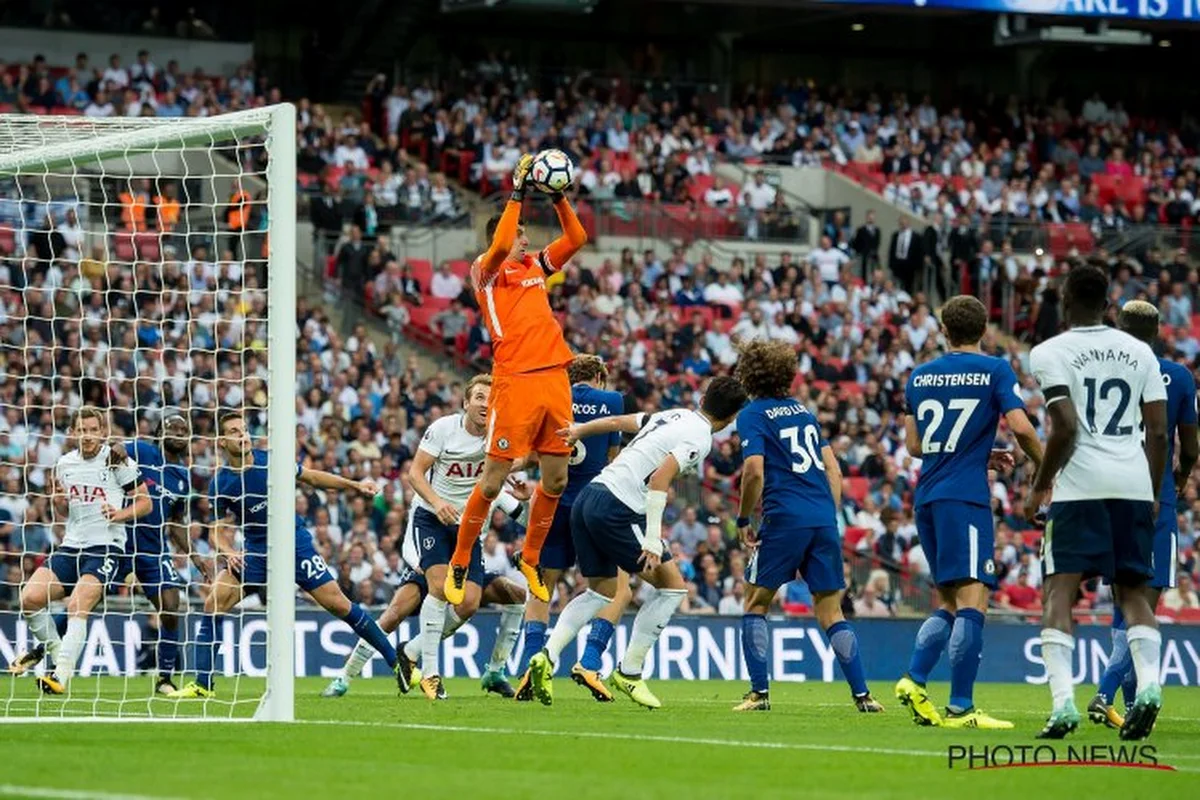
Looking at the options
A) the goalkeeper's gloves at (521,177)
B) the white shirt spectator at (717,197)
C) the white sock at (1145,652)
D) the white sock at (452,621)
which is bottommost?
the white sock at (452,621)

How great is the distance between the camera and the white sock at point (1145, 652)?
1080cm

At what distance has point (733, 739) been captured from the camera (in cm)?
1071

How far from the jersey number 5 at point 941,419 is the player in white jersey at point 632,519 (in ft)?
4.87

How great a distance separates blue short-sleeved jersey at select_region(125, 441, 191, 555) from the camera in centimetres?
1579

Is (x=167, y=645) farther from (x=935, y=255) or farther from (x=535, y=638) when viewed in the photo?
(x=935, y=255)

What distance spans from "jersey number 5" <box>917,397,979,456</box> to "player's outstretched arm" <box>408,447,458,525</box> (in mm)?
3937

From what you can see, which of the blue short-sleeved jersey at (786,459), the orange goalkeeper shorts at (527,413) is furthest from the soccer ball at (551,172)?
the blue short-sleeved jersey at (786,459)

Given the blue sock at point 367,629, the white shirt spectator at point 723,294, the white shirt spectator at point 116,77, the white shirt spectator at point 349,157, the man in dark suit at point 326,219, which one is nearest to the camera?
the blue sock at point 367,629

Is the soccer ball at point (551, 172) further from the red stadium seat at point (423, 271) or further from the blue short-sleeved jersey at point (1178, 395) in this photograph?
the red stadium seat at point (423, 271)

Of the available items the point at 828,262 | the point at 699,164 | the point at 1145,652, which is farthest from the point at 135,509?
the point at 699,164

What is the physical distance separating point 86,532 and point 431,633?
133 inches

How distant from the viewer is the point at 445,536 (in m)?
15.2

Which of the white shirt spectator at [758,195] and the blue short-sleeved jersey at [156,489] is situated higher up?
the white shirt spectator at [758,195]

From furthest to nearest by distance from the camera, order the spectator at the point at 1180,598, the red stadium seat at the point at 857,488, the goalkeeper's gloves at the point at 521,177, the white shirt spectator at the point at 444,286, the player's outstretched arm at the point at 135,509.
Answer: the white shirt spectator at the point at 444,286 < the red stadium seat at the point at 857,488 < the spectator at the point at 1180,598 < the player's outstretched arm at the point at 135,509 < the goalkeeper's gloves at the point at 521,177
